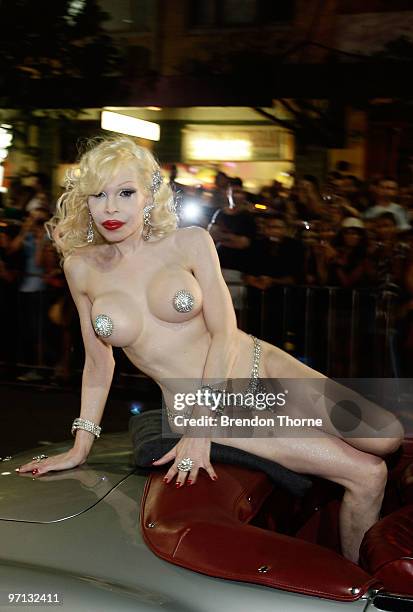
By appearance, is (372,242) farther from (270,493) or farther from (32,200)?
(270,493)

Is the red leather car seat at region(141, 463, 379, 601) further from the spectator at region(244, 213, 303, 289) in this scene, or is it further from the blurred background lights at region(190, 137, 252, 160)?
the blurred background lights at region(190, 137, 252, 160)

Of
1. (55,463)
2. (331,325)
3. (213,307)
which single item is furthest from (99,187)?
(331,325)

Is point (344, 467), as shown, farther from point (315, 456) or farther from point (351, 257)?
point (351, 257)

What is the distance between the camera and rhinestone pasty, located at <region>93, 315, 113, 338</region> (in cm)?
288

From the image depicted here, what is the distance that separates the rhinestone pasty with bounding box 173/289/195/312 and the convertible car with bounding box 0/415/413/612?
498 millimetres

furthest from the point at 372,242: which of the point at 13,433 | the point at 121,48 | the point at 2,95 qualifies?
the point at 2,95

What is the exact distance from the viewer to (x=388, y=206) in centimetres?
694

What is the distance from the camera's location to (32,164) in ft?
31.6

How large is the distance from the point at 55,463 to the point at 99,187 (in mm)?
848

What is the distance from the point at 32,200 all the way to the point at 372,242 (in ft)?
10.5

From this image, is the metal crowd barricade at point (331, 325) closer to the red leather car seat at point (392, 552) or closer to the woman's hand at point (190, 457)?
the woman's hand at point (190, 457)

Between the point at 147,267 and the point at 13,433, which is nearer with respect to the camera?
the point at 147,267

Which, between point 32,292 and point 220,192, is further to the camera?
point 32,292

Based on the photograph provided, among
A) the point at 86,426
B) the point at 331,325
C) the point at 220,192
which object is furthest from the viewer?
the point at 220,192
